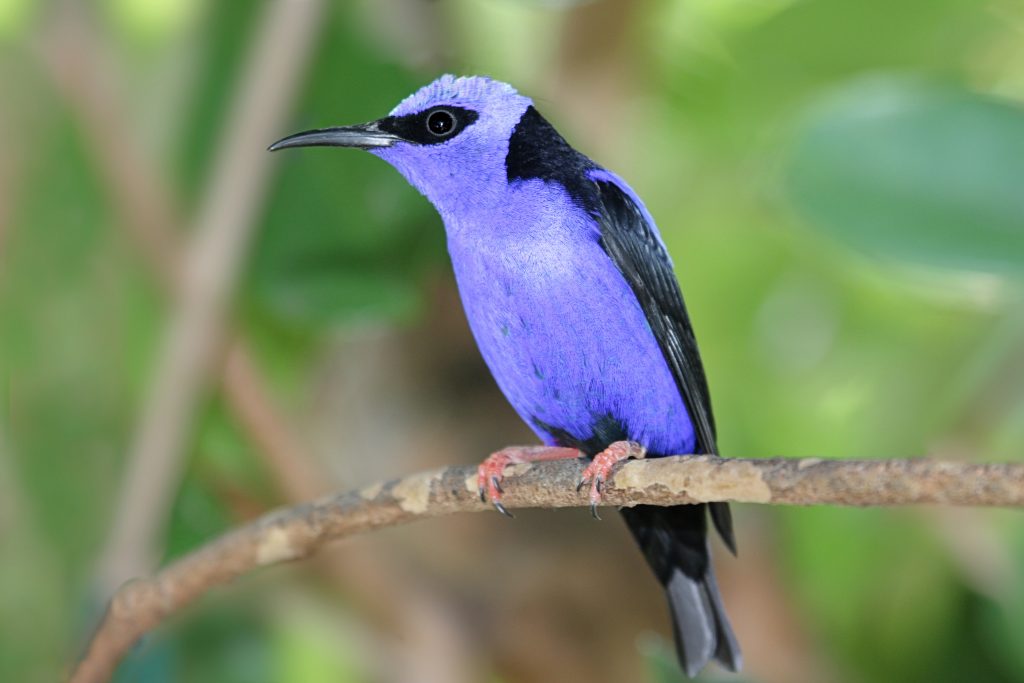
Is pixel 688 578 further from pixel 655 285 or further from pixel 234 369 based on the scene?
pixel 234 369

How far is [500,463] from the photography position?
233cm

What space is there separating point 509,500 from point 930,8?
262 cm

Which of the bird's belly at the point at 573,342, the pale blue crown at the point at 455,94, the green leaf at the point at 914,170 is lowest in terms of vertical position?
the bird's belly at the point at 573,342

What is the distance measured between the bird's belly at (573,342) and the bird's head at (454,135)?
16 cm

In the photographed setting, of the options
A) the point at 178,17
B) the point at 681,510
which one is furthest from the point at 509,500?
the point at 178,17

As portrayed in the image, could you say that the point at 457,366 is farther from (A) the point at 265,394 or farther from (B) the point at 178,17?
(B) the point at 178,17

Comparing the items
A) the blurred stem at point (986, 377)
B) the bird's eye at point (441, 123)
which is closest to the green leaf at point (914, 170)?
the blurred stem at point (986, 377)

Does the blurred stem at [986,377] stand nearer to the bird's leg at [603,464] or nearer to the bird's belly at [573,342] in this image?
the bird's belly at [573,342]

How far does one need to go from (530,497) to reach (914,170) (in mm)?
1511

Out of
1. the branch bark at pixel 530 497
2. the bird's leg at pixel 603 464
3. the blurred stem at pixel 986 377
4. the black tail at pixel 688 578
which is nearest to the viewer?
the branch bark at pixel 530 497

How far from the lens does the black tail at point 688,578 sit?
2484mm

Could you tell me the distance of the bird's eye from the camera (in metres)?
2.44

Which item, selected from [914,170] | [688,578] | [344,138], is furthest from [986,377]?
[344,138]

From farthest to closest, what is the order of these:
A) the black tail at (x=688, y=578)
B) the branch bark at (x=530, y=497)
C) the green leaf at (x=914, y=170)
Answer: the green leaf at (x=914, y=170)
the black tail at (x=688, y=578)
the branch bark at (x=530, y=497)
